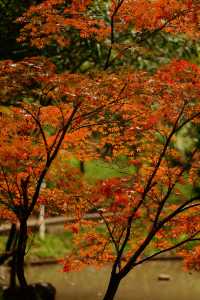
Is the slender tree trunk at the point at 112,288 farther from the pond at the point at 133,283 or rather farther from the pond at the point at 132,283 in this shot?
the pond at the point at 132,283

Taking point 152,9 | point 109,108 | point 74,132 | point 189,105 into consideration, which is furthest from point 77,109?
point 152,9

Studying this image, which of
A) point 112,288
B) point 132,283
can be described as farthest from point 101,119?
point 132,283

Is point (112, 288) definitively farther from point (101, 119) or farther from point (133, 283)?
point (133, 283)

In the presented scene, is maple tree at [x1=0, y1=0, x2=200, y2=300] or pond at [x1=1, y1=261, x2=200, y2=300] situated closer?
maple tree at [x1=0, y1=0, x2=200, y2=300]

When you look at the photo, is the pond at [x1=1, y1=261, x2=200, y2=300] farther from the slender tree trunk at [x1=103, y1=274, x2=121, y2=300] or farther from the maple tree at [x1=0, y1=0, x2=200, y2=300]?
the slender tree trunk at [x1=103, y1=274, x2=121, y2=300]

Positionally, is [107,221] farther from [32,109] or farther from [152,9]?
[152,9]

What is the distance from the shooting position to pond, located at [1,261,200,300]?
1254 cm

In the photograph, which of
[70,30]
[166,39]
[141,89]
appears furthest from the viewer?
[166,39]

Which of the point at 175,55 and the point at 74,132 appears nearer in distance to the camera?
the point at 74,132

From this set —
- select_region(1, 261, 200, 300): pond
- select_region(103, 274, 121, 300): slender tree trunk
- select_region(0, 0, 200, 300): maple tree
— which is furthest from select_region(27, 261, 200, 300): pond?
select_region(103, 274, 121, 300): slender tree trunk

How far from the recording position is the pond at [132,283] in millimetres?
12539

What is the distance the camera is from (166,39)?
1276 centimetres

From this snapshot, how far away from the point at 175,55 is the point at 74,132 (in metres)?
6.38

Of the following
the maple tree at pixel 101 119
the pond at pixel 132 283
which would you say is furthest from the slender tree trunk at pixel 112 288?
the pond at pixel 132 283
